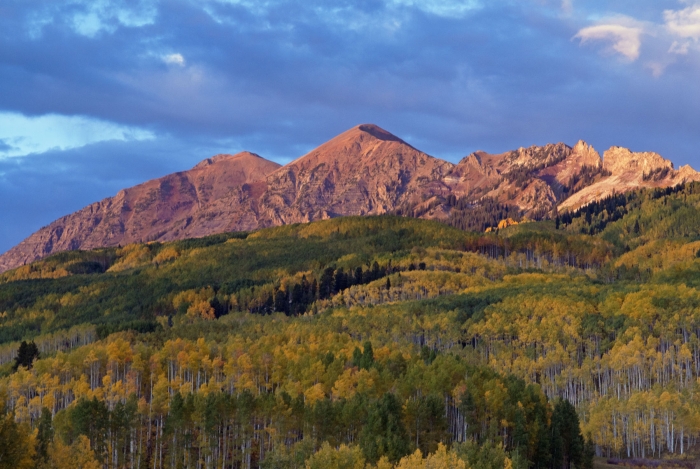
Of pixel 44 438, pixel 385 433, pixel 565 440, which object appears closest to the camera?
pixel 44 438

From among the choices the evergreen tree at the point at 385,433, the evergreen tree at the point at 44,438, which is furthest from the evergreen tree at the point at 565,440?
the evergreen tree at the point at 44,438

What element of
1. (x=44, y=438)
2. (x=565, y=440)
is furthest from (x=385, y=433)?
(x=44, y=438)

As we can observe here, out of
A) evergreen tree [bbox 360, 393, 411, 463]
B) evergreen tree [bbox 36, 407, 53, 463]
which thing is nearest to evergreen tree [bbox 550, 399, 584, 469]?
evergreen tree [bbox 360, 393, 411, 463]

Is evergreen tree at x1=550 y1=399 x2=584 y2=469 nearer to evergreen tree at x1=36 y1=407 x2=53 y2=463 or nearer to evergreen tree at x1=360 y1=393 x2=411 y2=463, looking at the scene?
evergreen tree at x1=360 y1=393 x2=411 y2=463

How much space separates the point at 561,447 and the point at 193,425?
52987 mm

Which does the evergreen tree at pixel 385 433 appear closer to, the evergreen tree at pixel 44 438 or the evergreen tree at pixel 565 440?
the evergreen tree at pixel 565 440

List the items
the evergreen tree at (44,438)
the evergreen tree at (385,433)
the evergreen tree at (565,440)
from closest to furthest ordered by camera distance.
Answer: the evergreen tree at (44,438) → the evergreen tree at (385,433) → the evergreen tree at (565,440)

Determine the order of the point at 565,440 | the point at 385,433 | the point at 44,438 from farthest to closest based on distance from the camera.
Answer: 1. the point at 565,440
2. the point at 385,433
3. the point at 44,438

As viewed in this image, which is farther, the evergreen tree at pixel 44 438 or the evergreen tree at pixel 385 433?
the evergreen tree at pixel 385 433

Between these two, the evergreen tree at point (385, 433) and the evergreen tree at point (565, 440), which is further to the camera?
the evergreen tree at point (565, 440)

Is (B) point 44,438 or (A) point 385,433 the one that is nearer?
(B) point 44,438

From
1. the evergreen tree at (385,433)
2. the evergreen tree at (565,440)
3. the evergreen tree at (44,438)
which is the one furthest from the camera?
the evergreen tree at (565,440)

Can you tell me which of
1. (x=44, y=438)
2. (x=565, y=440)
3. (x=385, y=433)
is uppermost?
(x=385, y=433)

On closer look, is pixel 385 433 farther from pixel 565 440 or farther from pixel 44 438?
pixel 44 438
